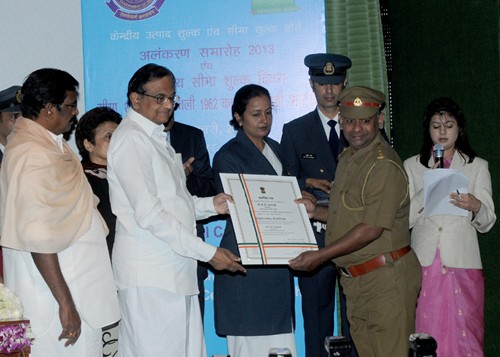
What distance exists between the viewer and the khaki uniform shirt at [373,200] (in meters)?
4.13

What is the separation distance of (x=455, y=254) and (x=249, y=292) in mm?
1321

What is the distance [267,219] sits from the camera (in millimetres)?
4426

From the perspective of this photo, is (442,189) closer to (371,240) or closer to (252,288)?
(371,240)

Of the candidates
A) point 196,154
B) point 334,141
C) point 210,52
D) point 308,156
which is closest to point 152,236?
point 196,154

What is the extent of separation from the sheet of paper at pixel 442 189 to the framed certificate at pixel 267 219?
0.92m

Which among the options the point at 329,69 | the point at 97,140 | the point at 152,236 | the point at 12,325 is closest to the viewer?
the point at 12,325

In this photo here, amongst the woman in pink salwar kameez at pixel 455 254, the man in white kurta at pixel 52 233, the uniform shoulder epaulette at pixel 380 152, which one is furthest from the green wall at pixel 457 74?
the man in white kurta at pixel 52 233

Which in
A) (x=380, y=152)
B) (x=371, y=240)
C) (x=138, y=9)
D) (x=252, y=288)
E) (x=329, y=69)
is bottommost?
(x=252, y=288)

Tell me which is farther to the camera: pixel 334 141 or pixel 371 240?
pixel 334 141

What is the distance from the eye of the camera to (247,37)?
5.86 m

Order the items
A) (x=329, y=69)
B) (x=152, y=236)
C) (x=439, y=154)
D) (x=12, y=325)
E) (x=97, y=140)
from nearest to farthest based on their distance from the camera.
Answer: (x=12, y=325), (x=152, y=236), (x=97, y=140), (x=439, y=154), (x=329, y=69)

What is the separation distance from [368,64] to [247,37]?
934 mm

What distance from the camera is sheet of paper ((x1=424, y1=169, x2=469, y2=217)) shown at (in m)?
4.93

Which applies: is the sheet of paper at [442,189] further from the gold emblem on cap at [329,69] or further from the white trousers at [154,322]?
the white trousers at [154,322]
